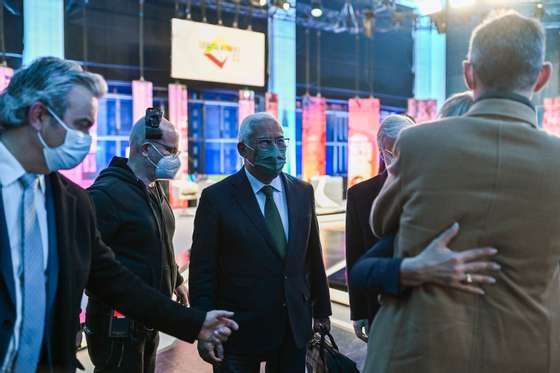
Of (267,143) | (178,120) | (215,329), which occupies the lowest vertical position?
(215,329)

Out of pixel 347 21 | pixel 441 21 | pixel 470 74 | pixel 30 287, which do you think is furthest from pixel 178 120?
pixel 470 74

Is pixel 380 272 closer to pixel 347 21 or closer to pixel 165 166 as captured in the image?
pixel 165 166

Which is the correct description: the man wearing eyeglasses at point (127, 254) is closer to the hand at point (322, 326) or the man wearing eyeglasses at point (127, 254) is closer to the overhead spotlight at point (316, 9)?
the hand at point (322, 326)

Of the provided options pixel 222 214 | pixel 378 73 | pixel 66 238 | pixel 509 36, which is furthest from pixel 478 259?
pixel 378 73

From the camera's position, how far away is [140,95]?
12.3 m

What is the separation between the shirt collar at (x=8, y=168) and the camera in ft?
4.51

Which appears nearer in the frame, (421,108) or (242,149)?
(242,149)

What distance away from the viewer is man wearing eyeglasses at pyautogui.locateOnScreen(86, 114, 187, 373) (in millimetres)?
2441

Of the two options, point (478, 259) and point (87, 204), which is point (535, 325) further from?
point (87, 204)

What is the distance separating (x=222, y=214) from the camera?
93.7 inches

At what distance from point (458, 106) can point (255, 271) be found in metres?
1.20

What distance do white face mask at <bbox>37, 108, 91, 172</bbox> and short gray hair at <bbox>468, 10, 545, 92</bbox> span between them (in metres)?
1.06

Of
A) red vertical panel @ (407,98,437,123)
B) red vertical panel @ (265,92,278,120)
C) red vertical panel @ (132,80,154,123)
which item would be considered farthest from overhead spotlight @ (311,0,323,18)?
red vertical panel @ (132,80,154,123)

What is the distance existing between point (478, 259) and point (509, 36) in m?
0.48
